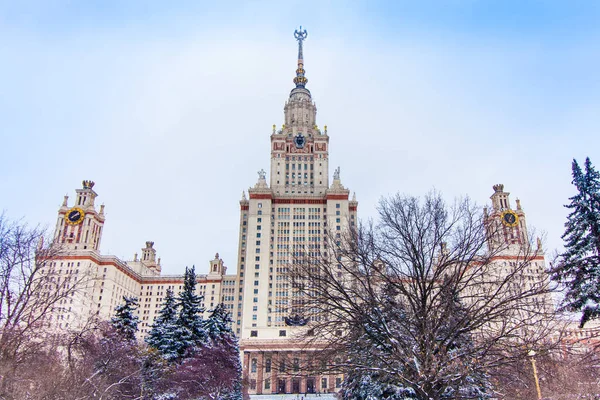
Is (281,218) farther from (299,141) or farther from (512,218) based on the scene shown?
(512,218)

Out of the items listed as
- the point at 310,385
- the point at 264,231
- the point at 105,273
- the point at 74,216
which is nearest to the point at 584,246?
the point at 310,385

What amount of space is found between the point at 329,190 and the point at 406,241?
3427 inches

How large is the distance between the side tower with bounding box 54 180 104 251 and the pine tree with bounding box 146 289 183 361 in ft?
266

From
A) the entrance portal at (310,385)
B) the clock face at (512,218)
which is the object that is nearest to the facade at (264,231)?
the clock face at (512,218)

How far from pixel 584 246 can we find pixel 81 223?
365 ft

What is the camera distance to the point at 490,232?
1548cm

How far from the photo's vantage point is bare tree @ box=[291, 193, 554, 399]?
13391 millimetres

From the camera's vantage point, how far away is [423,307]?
1438cm

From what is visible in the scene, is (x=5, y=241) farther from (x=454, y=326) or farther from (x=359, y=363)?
(x=454, y=326)

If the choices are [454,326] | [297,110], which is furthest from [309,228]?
[454,326]

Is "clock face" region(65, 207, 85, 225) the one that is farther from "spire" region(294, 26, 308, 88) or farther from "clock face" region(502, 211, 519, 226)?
"clock face" region(502, 211, 519, 226)

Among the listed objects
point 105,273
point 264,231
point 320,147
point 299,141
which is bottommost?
point 105,273

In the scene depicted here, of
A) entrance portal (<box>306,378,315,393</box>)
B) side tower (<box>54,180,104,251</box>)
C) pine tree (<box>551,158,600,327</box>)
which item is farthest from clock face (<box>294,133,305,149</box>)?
pine tree (<box>551,158,600,327</box>)

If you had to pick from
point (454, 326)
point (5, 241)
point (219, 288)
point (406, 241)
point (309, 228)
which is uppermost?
point (309, 228)
